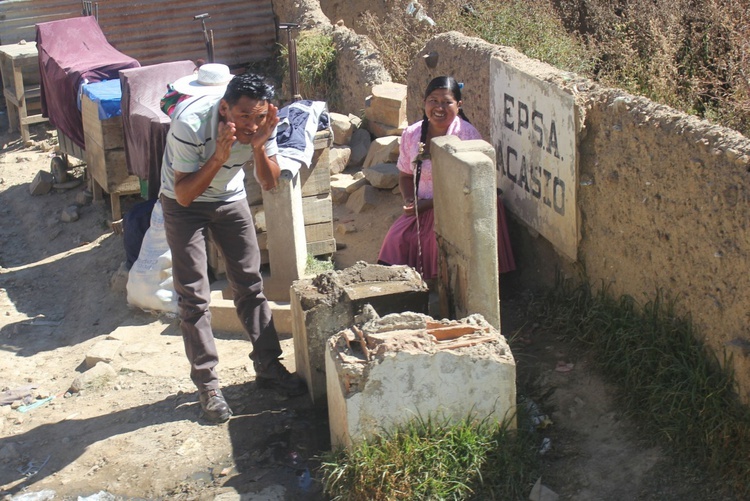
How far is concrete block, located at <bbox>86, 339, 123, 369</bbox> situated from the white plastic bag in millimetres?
461

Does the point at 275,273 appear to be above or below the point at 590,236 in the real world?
below

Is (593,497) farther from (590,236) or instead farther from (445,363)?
(590,236)

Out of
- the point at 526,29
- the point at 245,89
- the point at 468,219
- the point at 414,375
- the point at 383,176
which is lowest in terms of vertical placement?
the point at 383,176

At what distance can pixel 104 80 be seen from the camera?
844 centimetres

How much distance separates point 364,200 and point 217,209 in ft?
10.4

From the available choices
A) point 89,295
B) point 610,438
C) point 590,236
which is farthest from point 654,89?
point 89,295

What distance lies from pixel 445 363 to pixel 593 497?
0.88 meters

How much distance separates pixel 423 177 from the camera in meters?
5.66

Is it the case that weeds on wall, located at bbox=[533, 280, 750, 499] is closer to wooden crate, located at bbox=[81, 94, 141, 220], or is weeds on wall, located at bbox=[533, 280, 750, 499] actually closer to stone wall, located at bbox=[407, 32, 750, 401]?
stone wall, located at bbox=[407, 32, 750, 401]

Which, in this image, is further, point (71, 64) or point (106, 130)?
point (71, 64)

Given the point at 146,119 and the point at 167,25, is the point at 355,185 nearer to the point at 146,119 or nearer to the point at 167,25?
the point at 146,119

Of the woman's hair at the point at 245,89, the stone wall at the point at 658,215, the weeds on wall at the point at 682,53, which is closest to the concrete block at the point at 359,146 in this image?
the weeds on wall at the point at 682,53

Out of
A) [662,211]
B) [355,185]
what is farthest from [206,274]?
[355,185]

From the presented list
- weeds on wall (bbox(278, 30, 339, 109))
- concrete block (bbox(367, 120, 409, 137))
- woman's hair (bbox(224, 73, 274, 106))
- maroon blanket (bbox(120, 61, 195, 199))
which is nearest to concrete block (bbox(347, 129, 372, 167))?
concrete block (bbox(367, 120, 409, 137))
